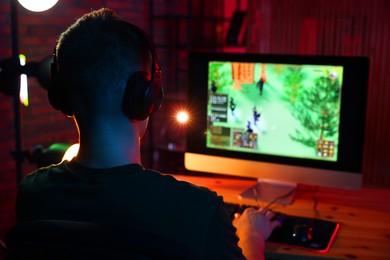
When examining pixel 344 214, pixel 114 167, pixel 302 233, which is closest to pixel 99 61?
pixel 114 167

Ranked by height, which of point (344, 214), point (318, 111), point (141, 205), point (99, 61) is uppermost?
point (99, 61)

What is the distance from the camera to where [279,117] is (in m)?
1.84

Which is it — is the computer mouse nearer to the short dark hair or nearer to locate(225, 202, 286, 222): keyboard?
locate(225, 202, 286, 222): keyboard

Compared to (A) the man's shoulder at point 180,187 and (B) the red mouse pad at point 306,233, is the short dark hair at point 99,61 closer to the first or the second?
(A) the man's shoulder at point 180,187

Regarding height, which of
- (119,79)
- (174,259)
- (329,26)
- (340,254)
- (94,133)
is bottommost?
(340,254)

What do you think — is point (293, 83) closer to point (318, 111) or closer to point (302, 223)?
point (318, 111)

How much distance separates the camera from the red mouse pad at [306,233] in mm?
1509

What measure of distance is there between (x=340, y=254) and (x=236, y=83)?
0.70 meters

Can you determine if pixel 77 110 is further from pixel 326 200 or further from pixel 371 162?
pixel 371 162

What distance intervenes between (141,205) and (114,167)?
0.12 m

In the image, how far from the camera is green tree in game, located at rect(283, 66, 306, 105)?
179 centimetres

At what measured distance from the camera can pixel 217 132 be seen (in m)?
1.96

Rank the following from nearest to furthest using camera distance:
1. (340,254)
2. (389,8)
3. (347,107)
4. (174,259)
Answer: (174,259) → (340,254) → (347,107) → (389,8)

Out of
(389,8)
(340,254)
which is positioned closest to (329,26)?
(389,8)
